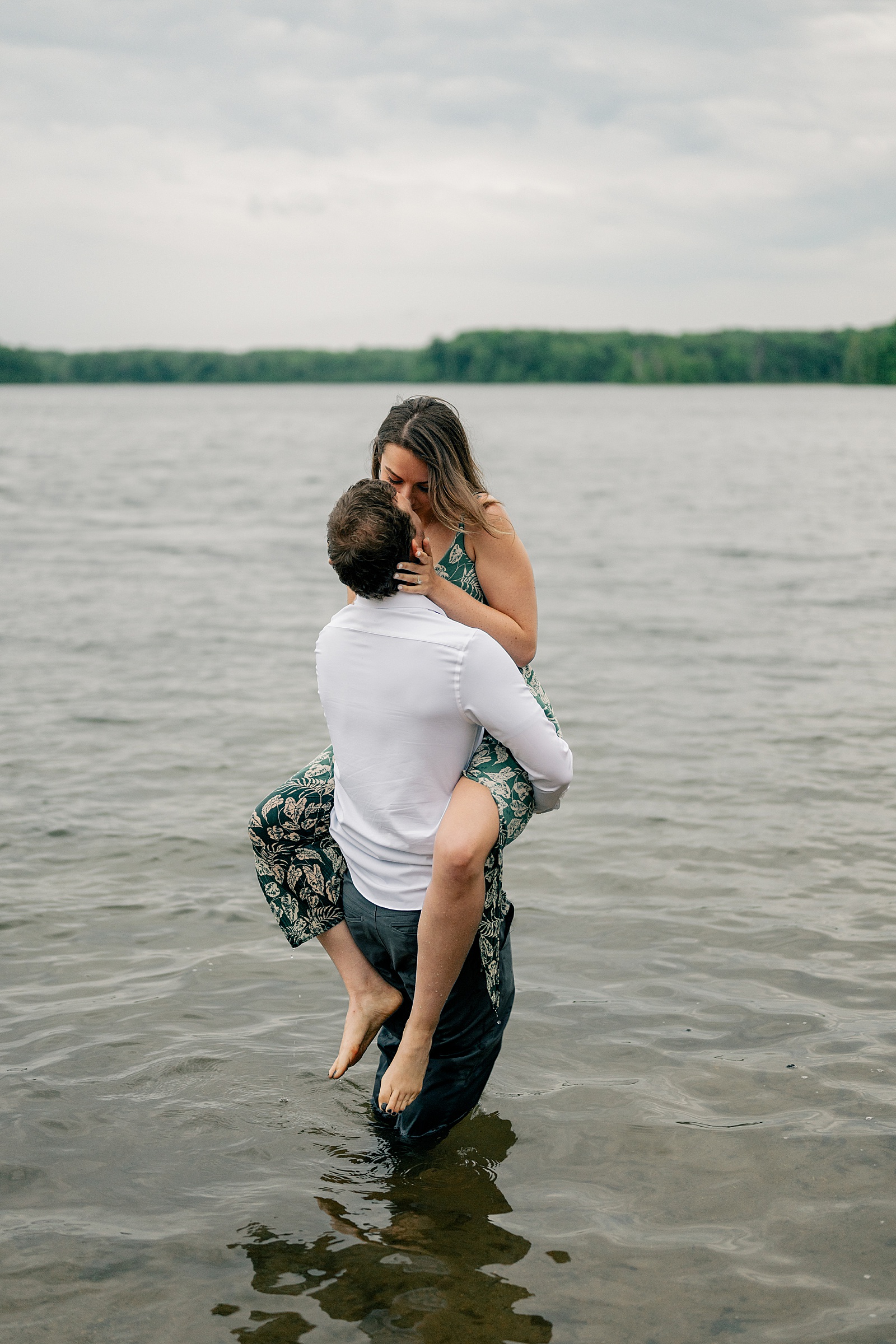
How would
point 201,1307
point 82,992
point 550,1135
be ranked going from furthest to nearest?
point 82,992 → point 550,1135 → point 201,1307

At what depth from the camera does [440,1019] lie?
13.2ft

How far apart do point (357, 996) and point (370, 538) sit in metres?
1.57

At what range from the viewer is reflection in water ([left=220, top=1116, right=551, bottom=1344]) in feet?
11.5

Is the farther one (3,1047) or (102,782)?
(102,782)

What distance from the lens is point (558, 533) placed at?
2598 centimetres

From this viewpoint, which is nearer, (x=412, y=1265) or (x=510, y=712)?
(x=510, y=712)

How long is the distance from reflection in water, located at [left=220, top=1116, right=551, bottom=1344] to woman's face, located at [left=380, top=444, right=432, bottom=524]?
231 cm

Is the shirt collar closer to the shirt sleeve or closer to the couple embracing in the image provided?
the couple embracing

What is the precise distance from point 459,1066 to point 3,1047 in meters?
2.18

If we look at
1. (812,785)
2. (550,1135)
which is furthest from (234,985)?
(812,785)

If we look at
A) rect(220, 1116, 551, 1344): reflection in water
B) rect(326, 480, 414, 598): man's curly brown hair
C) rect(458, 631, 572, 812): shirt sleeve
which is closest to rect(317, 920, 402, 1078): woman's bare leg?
rect(220, 1116, 551, 1344): reflection in water

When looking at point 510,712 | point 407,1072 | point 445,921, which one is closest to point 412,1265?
point 407,1072

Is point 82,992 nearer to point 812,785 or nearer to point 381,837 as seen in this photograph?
point 381,837

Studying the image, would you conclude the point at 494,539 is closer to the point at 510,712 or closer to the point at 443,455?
the point at 443,455
